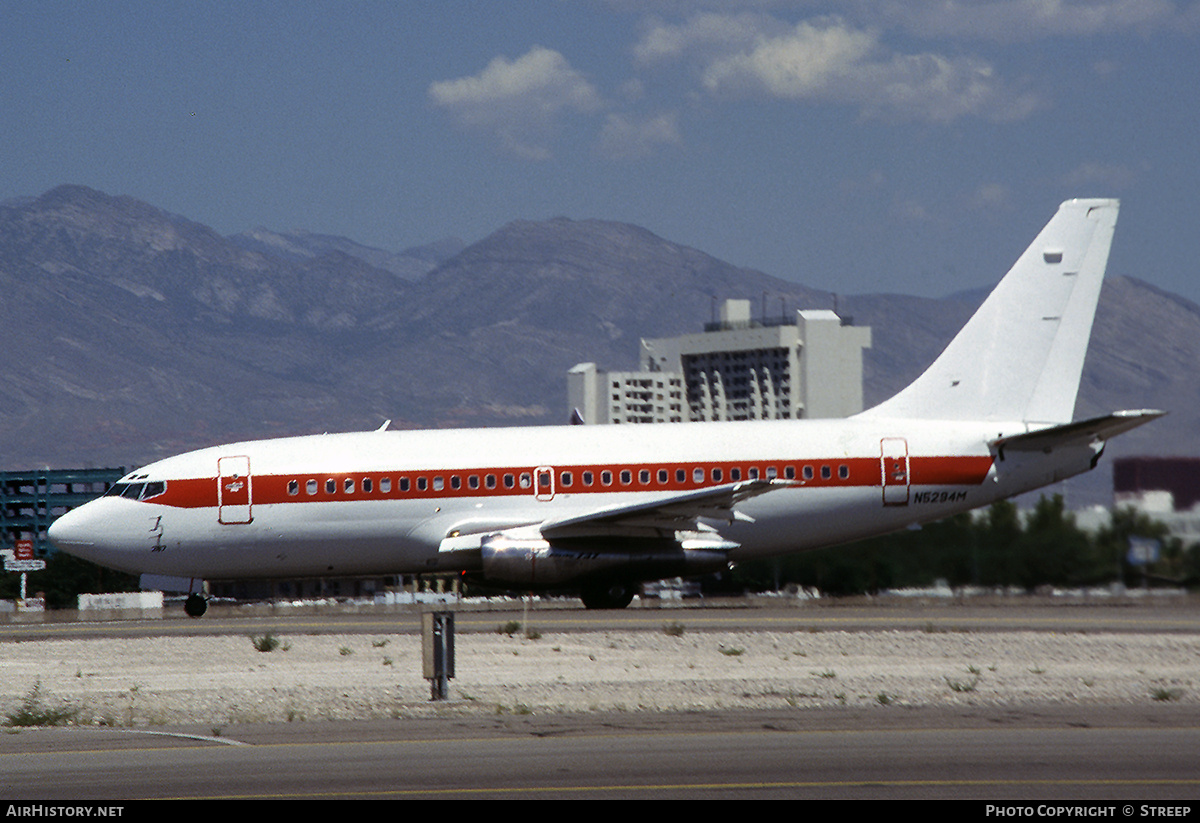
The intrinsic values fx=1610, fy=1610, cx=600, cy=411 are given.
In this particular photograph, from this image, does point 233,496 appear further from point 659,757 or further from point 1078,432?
point 659,757

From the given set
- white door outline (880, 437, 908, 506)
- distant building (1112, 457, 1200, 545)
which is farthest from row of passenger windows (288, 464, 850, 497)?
distant building (1112, 457, 1200, 545)

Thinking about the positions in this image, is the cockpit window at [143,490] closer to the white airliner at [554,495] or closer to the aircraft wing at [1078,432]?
the white airliner at [554,495]

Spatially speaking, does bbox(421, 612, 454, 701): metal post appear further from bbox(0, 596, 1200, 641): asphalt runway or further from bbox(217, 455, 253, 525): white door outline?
bbox(217, 455, 253, 525): white door outline

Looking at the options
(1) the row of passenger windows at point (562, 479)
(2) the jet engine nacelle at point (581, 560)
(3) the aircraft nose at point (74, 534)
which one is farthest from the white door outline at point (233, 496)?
(2) the jet engine nacelle at point (581, 560)

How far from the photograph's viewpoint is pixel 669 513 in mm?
32469

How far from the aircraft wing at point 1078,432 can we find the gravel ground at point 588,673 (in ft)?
19.6

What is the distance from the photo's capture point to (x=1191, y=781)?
41.7 ft

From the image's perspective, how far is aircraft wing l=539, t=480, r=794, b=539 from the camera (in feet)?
104

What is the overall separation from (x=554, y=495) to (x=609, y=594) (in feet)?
8.56

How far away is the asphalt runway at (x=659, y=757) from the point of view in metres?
12.4

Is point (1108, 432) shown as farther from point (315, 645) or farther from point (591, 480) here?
point (315, 645)

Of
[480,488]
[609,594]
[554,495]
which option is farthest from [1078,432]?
[480,488]

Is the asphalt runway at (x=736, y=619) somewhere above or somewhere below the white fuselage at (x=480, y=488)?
below

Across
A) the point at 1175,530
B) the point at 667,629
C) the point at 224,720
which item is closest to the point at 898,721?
the point at 224,720
